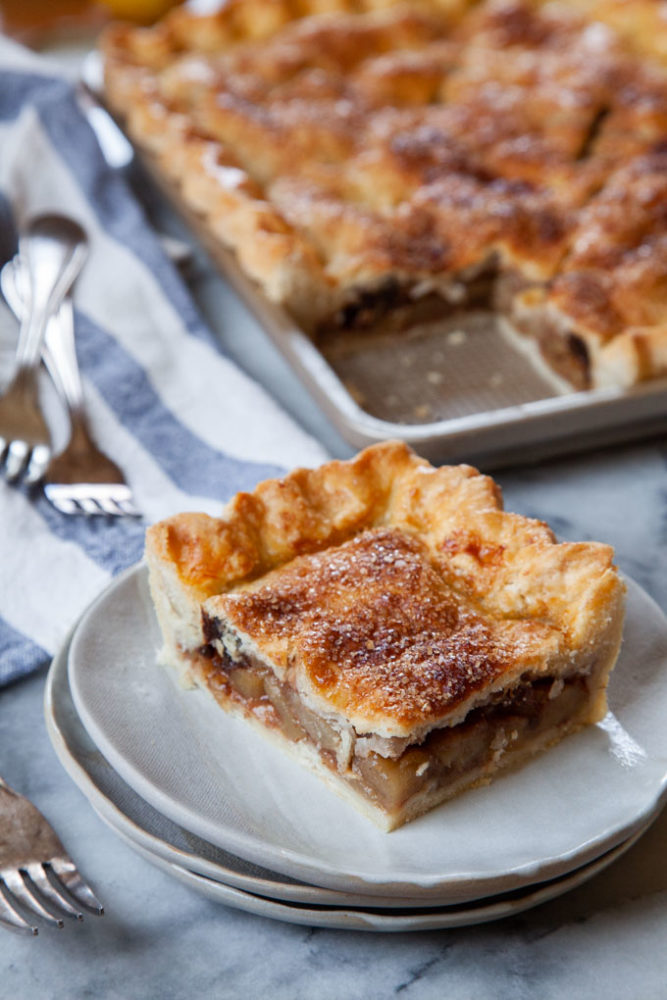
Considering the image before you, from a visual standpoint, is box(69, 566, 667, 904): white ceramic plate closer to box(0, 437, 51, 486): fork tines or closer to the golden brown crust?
the golden brown crust

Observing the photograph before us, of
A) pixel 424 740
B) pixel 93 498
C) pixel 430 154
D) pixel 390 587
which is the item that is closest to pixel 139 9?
pixel 430 154

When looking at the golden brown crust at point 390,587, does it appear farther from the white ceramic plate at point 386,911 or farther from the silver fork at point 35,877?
the silver fork at point 35,877

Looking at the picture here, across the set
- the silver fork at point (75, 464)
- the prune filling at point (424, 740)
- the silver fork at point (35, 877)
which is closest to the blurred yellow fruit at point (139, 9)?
the silver fork at point (75, 464)

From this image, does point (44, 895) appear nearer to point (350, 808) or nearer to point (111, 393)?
point (350, 808)

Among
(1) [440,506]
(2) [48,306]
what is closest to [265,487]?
(1) [440,506]

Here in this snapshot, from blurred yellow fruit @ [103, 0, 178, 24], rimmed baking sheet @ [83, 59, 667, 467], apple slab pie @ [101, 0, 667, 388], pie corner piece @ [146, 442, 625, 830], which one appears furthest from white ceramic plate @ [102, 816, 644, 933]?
blurred yellow fruit @ [103, 0, 178, 24]
